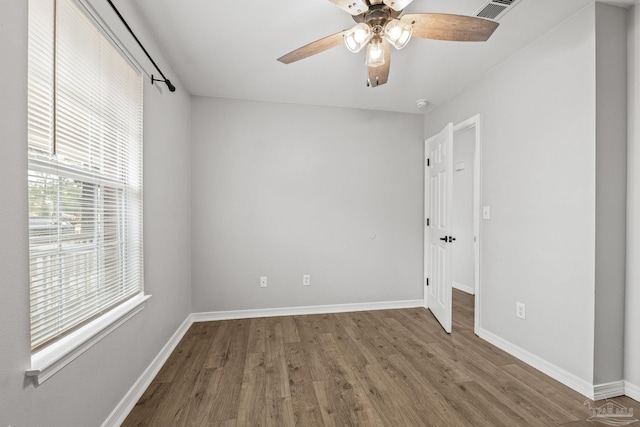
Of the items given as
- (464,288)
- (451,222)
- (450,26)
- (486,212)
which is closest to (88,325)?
→ (450,26)

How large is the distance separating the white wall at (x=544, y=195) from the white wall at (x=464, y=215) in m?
1.61

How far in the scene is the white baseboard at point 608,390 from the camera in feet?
5.65

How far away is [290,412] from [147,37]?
8.91 ft

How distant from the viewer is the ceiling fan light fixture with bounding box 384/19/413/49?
1417 millimetres

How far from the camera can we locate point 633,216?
173cm

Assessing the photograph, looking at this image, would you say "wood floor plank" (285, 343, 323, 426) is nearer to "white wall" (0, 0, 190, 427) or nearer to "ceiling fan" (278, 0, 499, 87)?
"white wall" (0, 0, 190, 427)

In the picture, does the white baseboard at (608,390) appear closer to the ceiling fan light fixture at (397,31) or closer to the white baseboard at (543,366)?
the white baseboard at (543,366)

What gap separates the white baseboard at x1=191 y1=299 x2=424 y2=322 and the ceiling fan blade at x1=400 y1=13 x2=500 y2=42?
2861 mm

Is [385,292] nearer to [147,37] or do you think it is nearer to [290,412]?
[290,412]

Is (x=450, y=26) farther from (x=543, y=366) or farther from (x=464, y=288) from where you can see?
(x=464, y=288)

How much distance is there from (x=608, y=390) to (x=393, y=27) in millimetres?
2605

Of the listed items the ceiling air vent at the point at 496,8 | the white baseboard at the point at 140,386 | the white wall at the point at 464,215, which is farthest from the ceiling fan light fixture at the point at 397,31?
the white wall at the point at 464,215

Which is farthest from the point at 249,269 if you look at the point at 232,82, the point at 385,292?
the point at 232,82

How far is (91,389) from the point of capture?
4.31ft
